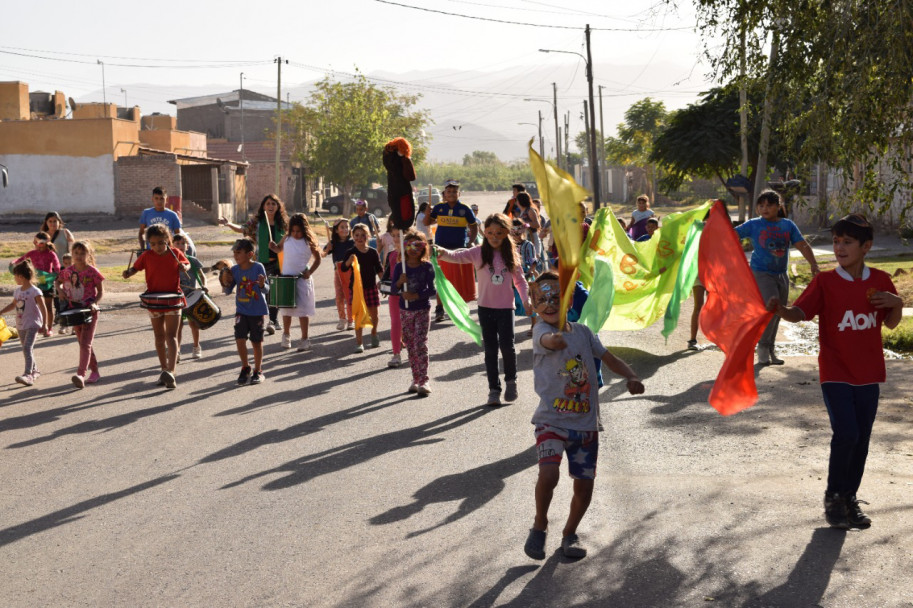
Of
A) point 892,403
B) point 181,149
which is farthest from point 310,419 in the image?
point 181,149

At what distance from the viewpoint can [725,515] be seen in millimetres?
6402

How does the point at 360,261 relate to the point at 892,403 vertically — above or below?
above

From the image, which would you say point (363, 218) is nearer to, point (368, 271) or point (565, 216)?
point (368, 271)

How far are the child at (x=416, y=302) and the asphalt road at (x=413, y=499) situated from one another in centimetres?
35

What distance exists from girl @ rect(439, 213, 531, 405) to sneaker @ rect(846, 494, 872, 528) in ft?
13.9

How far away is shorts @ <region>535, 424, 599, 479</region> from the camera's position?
18.7 feet

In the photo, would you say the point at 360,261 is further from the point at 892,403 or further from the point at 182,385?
the point at 892,403

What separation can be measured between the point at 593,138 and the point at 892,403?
40956 mm

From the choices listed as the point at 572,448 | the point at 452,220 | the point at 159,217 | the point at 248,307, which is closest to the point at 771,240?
the point at 452,220

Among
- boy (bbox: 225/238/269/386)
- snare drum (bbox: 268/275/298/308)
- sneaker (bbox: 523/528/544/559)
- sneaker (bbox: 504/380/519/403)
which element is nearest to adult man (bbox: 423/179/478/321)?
snare drum (bbox: 268/275/298/308)

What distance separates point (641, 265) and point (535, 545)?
8073 millimetres

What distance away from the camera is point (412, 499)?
691 cm

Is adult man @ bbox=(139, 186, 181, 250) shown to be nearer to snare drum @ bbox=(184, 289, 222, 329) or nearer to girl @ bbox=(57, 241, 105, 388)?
snare drum @ bbox=(184, 289, 222, 329)

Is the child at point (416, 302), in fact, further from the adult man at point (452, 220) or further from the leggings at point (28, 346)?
the leggings at point (28, 346)
